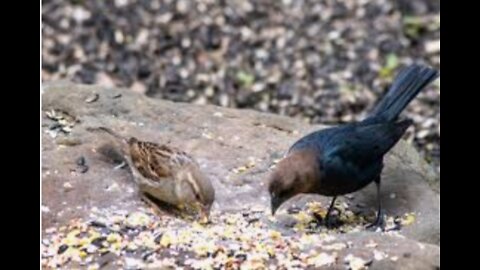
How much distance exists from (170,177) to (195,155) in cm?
58

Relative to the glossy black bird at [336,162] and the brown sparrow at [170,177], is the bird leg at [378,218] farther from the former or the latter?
the brown sparrow at [170,177]

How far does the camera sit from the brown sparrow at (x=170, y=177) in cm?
539

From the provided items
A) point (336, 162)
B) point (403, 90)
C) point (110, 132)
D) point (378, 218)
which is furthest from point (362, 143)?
point (110, 132)

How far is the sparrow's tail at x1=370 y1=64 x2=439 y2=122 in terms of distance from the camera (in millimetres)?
6117

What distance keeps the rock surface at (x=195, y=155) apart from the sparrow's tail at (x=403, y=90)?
335 millimetres

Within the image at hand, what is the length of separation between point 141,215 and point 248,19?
19.9 ft

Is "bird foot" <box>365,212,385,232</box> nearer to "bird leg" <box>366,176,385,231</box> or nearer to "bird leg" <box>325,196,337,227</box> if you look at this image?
"bird leg" <box>366,176,385,231</box>

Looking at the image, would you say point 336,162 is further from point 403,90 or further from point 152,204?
point 152,204

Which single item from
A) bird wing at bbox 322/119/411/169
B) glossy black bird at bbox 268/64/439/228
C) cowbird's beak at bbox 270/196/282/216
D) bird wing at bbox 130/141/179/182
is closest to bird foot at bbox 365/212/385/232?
glossy black bird at bbox 268/64/439/228

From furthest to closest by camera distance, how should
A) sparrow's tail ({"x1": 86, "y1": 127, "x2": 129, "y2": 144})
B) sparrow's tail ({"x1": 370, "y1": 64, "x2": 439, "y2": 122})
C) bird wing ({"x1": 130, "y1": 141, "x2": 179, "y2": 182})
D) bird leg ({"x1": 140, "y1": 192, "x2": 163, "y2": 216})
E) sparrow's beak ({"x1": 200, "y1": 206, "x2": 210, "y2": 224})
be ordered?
1. sparrow's tail ({"x1": 370, "y1": 64, "x2": 439, "y2": 122})
2. sparrow's tail ({"x1": 86, "y1": 127, "x2": 129, "y2": 144})
3. bird wing ({"x1": 130, "y1": 141, "x2": 179, "y2": 182})
4. bird leg ({"x1": 140, "y1": 192, "x2": 163, "y2": 216})
5. sparrow's beak ({"x1": 200, "y1": 206, "x2": 210, "y2": 224})

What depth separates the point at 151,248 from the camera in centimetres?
478

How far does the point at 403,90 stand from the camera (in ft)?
20.3

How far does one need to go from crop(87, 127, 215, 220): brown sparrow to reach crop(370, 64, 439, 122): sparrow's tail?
1.24m

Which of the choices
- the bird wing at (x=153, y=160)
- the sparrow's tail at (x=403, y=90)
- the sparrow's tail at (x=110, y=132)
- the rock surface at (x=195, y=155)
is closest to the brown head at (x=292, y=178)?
the rock surface at (x=195, y=155)
